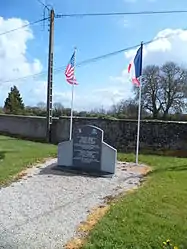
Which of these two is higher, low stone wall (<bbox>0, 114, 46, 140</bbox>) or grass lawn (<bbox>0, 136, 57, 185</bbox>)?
low stone wall (<bbox>0, 114, 46, 140</bbox>)

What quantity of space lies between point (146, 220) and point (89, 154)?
509cm

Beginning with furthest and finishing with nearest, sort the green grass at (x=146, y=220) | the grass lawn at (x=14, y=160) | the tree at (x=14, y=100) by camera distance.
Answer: the tree at (x=14, y=100), the grass lawn at (x=14, y=160), the green grass at (x=146, y=220)

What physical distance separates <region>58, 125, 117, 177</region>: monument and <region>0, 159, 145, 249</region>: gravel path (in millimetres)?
469

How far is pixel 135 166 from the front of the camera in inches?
485

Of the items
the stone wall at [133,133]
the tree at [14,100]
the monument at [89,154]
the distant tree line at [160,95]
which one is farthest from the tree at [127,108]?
the monument at [89,154]

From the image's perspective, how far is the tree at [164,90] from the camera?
143 feet

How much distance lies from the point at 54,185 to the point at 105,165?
213cm

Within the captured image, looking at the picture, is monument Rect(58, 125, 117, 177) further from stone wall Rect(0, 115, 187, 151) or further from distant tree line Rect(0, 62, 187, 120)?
distant tree line Rect(0, 62, 187, 120)

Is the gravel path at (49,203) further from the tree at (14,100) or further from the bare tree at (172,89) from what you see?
the tree at (14,100)

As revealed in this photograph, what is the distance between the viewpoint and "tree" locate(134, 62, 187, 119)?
4347 cm

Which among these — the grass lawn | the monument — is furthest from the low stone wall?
the monument

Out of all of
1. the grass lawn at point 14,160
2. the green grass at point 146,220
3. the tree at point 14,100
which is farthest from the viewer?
the tree at point 14,100

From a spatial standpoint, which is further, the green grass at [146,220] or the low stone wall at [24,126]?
the low stone wall at [24,126]

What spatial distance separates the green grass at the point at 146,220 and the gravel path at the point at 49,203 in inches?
21.4
